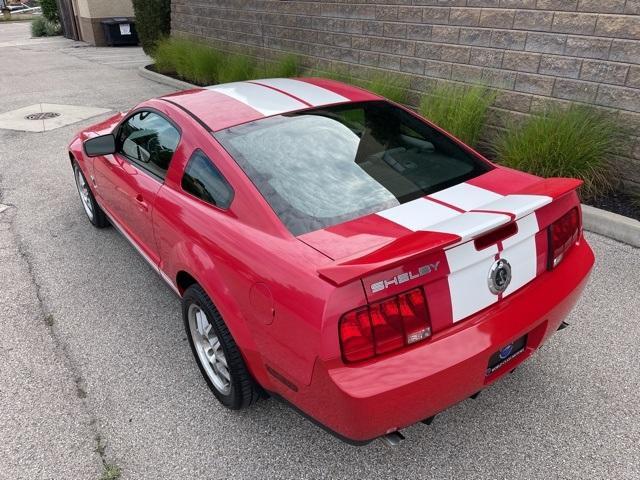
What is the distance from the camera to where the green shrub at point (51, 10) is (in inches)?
914

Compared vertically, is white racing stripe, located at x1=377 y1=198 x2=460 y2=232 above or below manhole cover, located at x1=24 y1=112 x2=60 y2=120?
above

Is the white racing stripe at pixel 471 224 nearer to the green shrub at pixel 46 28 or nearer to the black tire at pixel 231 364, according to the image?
the black tire at pixel 231 364

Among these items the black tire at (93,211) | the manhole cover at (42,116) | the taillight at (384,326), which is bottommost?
the manhole cover at (42,116)

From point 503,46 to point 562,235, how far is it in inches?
148

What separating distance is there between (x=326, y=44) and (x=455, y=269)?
687 centimetres

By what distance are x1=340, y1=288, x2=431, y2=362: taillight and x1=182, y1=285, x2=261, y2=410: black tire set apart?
75cm

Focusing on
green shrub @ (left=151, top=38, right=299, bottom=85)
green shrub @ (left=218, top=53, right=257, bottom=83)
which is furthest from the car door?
green shrub @ (left=218, top=53, right=257, bottom=83)

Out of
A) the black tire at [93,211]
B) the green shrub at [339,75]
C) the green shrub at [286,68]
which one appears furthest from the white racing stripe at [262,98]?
the green shrub at [286,68]

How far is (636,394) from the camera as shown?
2627 millimetres

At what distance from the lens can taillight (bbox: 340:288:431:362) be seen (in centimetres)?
178

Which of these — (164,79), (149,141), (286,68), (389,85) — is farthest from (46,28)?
(149,141)

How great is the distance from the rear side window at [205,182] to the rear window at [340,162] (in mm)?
133

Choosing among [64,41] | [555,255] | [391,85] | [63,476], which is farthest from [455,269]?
[64,41]

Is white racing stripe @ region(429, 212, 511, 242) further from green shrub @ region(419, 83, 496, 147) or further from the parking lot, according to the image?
green shrub @ region(419, 83, 496, 147)
